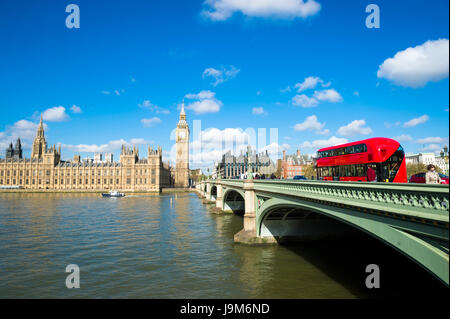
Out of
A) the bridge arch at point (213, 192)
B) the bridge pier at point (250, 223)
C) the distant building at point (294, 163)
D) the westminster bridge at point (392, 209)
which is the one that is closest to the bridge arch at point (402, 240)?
the westminster bridge at point (392, 209)

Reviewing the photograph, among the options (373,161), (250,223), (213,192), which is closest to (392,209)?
(373,161)

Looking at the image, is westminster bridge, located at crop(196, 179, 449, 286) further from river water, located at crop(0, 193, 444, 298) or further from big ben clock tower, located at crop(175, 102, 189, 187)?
big ben clock tower, located at crop(175, 102, 189, 187)

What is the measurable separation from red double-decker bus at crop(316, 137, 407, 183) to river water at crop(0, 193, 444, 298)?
5.95 meters

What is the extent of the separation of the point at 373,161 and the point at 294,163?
414 ft

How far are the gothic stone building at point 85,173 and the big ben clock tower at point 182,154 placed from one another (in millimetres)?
22329

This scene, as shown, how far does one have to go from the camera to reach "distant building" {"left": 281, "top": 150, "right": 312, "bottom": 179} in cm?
13412

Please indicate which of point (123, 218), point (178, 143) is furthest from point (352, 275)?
point (178, 143)

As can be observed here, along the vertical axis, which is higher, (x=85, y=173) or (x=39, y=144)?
(x=39, y=144)

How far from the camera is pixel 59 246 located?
26.8 m

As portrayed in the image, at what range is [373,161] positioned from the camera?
19797 mm

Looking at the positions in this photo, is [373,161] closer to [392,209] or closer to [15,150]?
[392,209]
